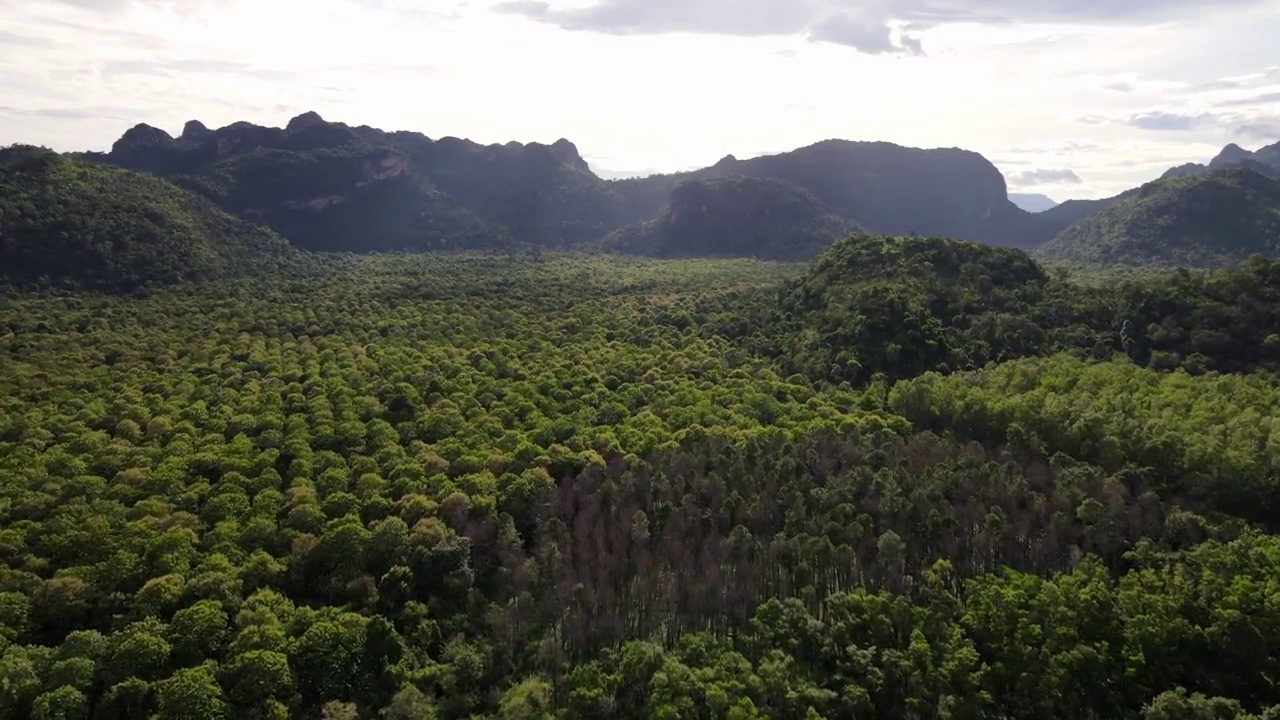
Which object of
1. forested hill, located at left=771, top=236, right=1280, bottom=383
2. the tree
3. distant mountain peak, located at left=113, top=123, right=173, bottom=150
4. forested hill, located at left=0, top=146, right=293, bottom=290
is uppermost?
distant mountain peak, located at left=113, top=123, right=173, bottom=150

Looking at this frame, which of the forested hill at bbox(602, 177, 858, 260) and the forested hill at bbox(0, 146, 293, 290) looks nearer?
the forested hill at bbox(0, 146, 293, 290)

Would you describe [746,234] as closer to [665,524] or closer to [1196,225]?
[1196,225]

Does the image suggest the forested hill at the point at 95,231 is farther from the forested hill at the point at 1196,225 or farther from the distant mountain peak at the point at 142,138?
the forested hill at the point at 1196,225

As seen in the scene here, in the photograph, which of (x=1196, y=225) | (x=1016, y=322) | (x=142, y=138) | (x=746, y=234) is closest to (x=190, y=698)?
(x=1016, y=322)

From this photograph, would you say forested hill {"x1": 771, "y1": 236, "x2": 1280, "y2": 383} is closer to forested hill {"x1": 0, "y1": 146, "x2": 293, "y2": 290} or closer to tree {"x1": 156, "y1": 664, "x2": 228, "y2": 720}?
tree {"x1": 156, "y1": 664, "x2": 228, "y2": 720}

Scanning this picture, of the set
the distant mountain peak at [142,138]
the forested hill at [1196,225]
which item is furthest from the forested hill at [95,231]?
the forested hill at [1196,225]

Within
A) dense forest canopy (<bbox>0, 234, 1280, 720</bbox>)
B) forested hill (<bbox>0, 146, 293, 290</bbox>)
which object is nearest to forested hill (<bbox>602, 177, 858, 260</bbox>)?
forested hill (<bbox>0, 146, 293, 290</bbox>)

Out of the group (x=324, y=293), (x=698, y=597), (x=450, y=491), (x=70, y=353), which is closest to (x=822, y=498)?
(x=698, y=597)
